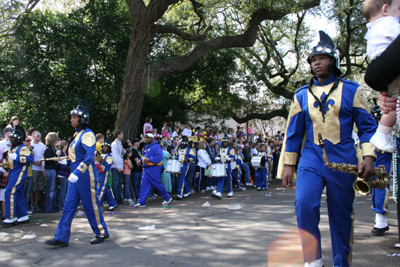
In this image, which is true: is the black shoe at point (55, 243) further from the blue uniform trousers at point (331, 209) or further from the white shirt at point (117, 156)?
the white shirt at point (117, 156)

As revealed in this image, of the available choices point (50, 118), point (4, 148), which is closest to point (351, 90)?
point (4, 148)

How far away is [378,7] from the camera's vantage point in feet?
7.50

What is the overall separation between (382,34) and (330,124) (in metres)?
1.55

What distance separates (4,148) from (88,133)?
441 cm

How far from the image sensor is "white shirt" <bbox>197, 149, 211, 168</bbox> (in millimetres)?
12906

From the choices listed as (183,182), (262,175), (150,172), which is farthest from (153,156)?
(262,175)

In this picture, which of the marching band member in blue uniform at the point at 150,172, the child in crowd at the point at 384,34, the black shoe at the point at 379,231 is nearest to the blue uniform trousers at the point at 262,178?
the marching band member in blue uniform at the point at 150,172

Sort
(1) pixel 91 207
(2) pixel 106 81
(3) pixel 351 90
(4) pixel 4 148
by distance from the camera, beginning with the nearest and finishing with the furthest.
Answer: (3) pixel 351 90, (1) pixel 91 207, (4) pixel 4 148, (2) pixel 106 81

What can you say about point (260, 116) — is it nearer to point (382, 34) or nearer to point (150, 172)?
point (150, 172)

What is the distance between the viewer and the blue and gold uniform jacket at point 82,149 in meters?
6.04

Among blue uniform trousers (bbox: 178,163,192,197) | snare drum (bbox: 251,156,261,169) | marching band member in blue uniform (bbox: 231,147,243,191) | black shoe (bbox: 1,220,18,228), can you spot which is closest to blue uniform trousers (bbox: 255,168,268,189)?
snare drum (bbox: 251,156,261,169)

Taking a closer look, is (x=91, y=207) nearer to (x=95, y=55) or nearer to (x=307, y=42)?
(x=95, y=55)

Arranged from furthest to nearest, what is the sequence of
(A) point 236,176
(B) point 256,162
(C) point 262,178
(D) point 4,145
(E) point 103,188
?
1. (C) point 262,178
2. (B) point 256,162
3. (A) point 236,176
4. (E) point 103,188
5. (D) point 4,145

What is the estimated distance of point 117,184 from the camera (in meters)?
11.4
